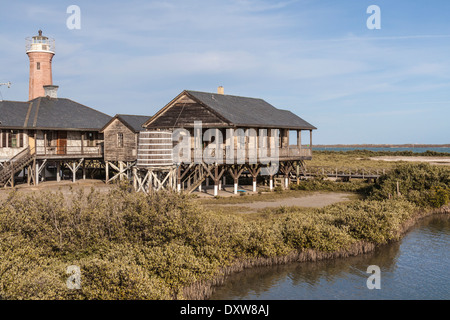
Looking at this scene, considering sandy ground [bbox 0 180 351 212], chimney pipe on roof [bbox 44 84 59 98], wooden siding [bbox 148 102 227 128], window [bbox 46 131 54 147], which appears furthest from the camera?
chimney pipe on roof [bbox 44 84 59 98]

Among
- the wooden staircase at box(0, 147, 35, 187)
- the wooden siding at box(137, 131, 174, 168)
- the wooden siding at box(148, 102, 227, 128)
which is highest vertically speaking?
the wooden siding at box(148, 102, 227, 128)

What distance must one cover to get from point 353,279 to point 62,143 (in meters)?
29.8

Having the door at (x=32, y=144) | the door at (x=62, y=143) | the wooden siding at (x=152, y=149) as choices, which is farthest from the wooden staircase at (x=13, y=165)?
the wooden siding at (x=152, y=149)

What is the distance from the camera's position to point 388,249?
19594 millimetres

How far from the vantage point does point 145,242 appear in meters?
15.4

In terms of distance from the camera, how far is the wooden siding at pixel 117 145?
36.7m

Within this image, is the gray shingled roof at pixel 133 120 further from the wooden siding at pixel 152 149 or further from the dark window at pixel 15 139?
the wooden siding at pixel 152 149

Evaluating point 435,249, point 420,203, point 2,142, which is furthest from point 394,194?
point 2,142

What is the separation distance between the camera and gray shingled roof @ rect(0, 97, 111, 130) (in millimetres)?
36156

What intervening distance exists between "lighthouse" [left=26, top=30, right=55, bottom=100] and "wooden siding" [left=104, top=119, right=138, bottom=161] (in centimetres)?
1304

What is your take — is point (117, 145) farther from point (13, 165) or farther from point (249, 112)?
point (249, 112)

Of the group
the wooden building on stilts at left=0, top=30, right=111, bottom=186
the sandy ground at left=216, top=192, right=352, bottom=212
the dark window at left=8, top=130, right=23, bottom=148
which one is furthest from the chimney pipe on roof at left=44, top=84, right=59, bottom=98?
the sandy ground at left=216, top=192, right=352, bottom=212

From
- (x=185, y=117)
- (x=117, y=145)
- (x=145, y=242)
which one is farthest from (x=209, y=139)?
(x=145, y=242)

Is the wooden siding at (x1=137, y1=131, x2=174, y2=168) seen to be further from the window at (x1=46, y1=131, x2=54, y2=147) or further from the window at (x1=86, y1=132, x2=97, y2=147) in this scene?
the window at (x1=86, y1=132, x2=97, y2=147)
